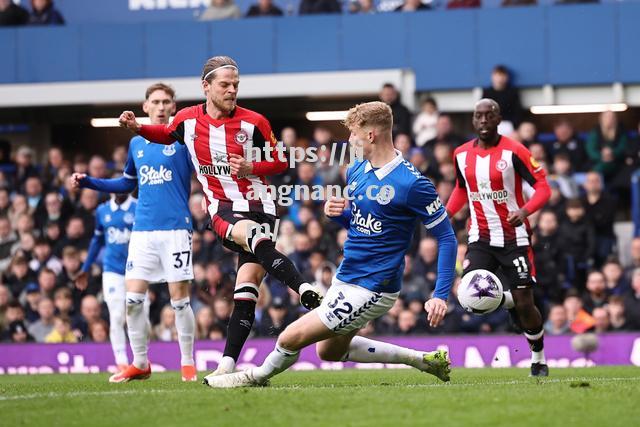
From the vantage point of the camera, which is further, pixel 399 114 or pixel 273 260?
pixel 399 114

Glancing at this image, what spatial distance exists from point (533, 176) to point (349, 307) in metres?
3.34

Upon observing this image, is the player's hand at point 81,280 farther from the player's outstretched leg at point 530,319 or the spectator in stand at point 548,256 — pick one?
the spectator in stand at point 548,256

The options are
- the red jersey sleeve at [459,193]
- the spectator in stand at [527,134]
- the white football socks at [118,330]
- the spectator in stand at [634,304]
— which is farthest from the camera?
the spectator in stand at [527,134]

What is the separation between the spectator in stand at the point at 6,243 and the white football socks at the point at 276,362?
40.7 ft

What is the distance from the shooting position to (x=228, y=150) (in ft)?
33.8

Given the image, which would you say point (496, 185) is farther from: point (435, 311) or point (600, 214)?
point (600, 214)

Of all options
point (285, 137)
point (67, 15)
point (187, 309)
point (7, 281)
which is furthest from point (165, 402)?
point (67, 15)

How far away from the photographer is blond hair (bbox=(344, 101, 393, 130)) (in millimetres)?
8953

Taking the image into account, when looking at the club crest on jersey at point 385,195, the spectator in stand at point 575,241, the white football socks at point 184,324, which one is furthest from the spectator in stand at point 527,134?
the club crest on jersey at point 385,195

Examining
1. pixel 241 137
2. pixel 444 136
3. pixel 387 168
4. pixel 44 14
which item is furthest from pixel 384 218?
pixel 44 14

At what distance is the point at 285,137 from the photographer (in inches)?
752

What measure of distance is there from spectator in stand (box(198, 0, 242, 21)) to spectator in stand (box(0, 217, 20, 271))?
15.6ft

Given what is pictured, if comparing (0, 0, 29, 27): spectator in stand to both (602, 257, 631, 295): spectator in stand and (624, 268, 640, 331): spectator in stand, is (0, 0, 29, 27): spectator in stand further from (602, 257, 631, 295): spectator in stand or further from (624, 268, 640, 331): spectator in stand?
(624, 268, 640, 331): spectator in stand

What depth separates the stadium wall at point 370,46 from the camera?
2005 cm
